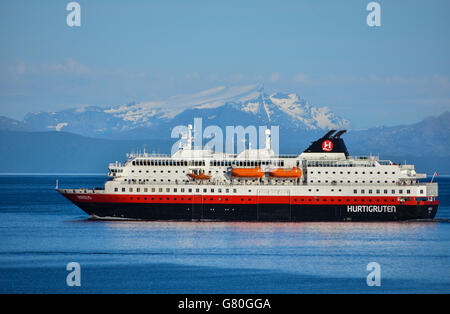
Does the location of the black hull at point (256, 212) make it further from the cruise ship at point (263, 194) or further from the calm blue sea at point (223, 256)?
the calm blue sea at point (223, 256)

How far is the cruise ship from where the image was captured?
64.2 metres

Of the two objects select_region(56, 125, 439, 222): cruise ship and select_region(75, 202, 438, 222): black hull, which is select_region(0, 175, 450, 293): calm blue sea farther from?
select_region(56, 125, 439, 222): cruise ship

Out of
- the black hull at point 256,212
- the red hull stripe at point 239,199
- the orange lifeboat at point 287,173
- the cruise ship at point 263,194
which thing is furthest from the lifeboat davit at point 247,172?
the black hull at point 256,212

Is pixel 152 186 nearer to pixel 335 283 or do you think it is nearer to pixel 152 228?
pixel 152 228

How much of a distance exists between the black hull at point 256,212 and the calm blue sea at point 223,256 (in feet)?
3.03

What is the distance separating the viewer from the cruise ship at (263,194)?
64.2 metres

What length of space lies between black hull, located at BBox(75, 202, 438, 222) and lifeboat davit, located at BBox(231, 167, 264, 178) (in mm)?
2562

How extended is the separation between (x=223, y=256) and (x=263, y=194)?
15.0m

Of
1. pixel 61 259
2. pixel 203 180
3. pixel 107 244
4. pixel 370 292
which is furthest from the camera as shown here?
pixel 203 180

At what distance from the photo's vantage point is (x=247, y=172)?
6531cm

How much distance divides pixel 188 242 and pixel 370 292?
55.0 feet

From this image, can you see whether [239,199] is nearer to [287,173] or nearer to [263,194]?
[263,194]
